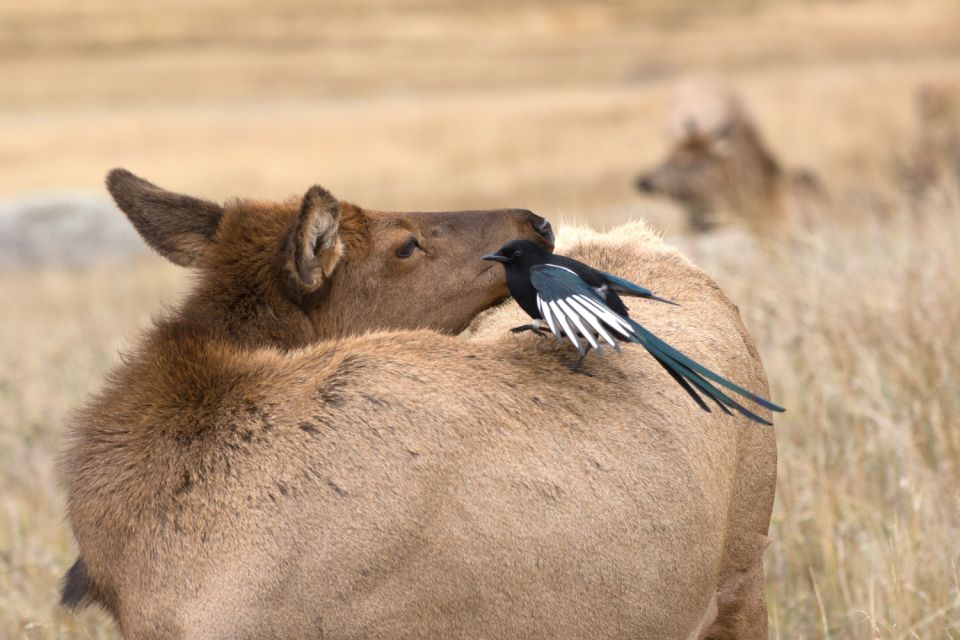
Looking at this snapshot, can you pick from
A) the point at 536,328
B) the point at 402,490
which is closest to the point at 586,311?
the point at 536,328

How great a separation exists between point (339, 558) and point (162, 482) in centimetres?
52

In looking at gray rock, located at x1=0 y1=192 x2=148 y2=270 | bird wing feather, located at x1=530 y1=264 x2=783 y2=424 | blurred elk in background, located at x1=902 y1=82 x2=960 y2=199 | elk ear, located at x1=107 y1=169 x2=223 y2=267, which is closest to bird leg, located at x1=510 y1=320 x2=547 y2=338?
bird wing feather, located at x1=530 y1=264 x2=783 y2=424

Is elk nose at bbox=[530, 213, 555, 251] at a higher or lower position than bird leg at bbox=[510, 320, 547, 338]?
higher

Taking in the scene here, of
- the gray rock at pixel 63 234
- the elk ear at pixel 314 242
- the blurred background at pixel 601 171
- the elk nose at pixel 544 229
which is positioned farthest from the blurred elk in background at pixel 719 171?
the gray rock at pixel 63 234

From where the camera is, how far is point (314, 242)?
12.1 ft

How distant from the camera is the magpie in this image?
9.58 feet

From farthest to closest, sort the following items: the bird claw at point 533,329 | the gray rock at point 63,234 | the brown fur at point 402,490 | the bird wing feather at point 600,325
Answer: the gray rock at point 63,234 < the bird claw at point 533,329 < the bird wing feather at point 600,325 < the brown fur at point 402,490

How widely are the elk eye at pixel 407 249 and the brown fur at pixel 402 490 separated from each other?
70cm

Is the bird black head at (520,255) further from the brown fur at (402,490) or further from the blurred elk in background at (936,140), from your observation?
the blurred elk in background at (936,140)

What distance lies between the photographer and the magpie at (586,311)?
9.58 feet

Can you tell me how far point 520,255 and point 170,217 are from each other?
1.19 m

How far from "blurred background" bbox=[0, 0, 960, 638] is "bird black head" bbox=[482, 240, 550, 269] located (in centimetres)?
156

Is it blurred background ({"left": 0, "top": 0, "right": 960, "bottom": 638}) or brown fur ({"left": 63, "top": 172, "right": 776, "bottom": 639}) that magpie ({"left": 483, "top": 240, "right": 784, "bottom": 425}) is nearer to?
brown fur ({"left": 63, "top": 172, "right": 776, "bottom": 639})

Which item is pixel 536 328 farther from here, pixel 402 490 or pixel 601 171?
pixel 601 171
